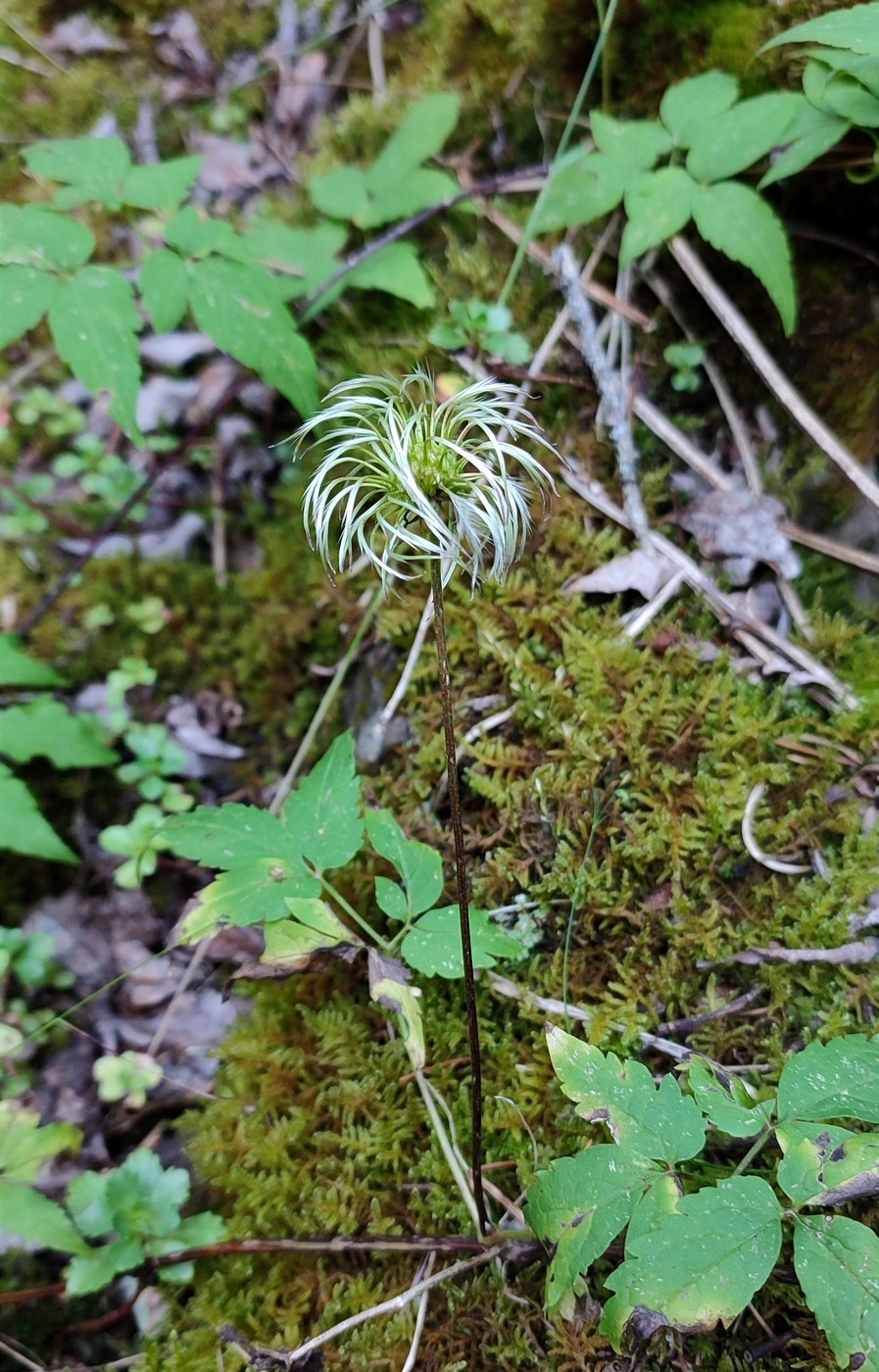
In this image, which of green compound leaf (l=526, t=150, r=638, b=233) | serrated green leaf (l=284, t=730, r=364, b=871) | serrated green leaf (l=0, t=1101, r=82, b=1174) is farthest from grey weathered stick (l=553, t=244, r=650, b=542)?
serrated green leaf (l=0, t=1101, r=82, b=1174)

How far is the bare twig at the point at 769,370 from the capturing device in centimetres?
226

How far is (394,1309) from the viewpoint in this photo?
1.67 m

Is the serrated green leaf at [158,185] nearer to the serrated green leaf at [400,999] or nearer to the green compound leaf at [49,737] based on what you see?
the green compound leaf at [49,737]

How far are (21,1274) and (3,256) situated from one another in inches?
108

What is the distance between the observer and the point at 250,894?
1.74 meters

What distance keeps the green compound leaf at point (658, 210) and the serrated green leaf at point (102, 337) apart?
1.35 m

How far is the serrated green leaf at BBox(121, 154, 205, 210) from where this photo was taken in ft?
7.77

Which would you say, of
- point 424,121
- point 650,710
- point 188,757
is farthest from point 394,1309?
point 424,121

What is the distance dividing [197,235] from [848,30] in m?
1.73

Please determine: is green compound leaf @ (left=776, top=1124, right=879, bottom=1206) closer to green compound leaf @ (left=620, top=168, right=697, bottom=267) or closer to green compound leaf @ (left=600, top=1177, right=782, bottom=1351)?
green compound leaf @ (left=600, top=1177, right=782, bottom=1351)

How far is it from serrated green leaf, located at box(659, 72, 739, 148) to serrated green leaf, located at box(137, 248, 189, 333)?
57.0 inches

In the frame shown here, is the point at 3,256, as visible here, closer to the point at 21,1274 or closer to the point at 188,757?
the point at 188,757

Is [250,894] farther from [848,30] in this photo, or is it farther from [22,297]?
[848,30]

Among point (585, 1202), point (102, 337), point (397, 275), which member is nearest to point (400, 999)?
point (585, 1202)
